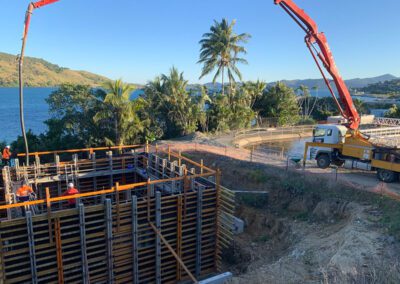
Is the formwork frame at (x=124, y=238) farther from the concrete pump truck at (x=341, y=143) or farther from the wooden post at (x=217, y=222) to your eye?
the concrete pump truck at (x=341, y=143)

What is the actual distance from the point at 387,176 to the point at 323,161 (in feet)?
12.0

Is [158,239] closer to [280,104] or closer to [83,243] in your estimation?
[83,243]

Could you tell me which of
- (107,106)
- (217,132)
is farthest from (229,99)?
(107,106)

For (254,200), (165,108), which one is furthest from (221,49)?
(254,200)

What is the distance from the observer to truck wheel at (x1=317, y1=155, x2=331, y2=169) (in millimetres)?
18987

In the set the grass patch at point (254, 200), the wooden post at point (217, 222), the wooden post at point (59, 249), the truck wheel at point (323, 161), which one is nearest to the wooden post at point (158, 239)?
the wooden post at point (217, 222)

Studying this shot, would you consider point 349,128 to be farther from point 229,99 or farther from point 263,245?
point 229,99

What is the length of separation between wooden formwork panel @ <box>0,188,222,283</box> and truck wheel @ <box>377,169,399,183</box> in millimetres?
9439

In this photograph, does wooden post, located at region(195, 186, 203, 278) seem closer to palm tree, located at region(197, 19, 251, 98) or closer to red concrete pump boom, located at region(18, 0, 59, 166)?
red concrete pump boom, located at region(18, 0, 59, 166)

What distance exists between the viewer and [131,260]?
1137 cm

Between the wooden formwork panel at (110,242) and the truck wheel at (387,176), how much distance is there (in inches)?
372

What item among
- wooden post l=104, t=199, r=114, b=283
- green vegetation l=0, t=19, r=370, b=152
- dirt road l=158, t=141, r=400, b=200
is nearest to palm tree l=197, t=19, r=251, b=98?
green vegetation l=0, t=19, r=370, b=152

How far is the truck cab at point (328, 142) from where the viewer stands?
1869 centimetres

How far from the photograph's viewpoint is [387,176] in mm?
16203
